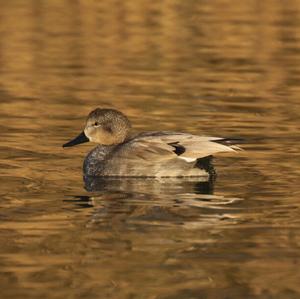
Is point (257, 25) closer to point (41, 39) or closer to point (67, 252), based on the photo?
point (41, 39)

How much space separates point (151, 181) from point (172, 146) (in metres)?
0.40

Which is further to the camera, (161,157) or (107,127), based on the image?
(107,127)

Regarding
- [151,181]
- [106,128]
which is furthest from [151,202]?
[106,128]

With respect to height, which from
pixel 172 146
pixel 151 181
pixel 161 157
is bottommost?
pixel 151 181

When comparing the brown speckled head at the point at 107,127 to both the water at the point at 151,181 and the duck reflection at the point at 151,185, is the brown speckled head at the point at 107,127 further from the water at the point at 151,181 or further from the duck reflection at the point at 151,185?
the duck reflection at the point at 151,185

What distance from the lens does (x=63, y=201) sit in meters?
13.0

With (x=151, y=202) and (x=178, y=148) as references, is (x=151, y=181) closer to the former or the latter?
(x=178, y=148)

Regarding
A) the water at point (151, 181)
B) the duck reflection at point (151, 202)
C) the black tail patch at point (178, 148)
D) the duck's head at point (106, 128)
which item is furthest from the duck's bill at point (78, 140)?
the black tail patch at point (178, 148)

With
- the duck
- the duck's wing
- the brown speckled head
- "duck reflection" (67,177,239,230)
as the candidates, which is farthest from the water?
the brown speckled head

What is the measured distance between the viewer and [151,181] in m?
14.3

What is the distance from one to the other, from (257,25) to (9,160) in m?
16.1

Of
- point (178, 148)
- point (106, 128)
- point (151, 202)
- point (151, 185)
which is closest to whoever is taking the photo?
point (151, 202)

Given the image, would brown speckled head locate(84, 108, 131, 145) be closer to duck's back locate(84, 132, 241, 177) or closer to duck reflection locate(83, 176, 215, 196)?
duck's back locate(84, 132, 241, 177)

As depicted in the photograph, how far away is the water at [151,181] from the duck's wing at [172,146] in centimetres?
29
